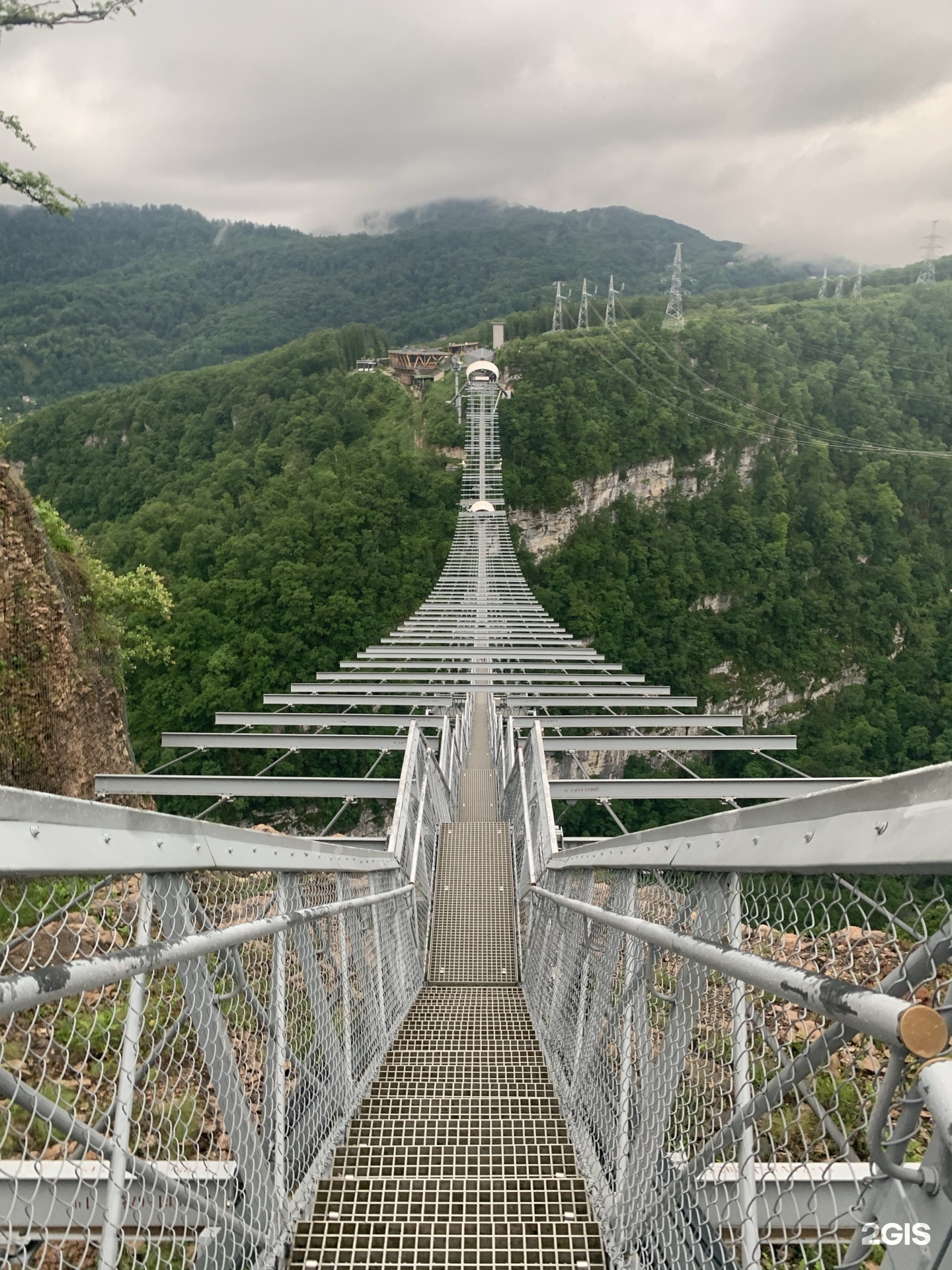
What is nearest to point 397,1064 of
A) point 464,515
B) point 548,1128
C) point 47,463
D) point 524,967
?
point 548,1128

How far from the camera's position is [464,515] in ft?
124

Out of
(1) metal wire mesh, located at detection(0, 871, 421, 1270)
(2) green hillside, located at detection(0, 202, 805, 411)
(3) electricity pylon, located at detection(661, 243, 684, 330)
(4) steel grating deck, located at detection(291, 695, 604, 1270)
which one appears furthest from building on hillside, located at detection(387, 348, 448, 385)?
(1) metal wire mesh, located at detection(0, 871, 421, 1270)

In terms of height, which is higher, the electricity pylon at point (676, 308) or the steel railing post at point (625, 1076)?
the electricity pylon at point (676, 308)

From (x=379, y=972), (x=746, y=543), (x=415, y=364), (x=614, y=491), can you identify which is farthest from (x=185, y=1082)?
(x=415, y=364)

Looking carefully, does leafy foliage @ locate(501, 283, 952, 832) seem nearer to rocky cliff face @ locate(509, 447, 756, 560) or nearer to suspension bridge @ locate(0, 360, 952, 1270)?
rocky cliff face @ locate(509, 447, 756, 560)

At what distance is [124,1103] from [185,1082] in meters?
1.14

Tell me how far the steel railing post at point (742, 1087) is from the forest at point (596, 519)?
2806 centimetres

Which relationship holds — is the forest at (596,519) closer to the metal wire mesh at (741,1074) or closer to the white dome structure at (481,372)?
the white dome structure at (481,372)

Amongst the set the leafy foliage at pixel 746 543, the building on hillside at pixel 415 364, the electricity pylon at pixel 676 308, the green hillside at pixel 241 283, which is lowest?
the leafy foliage at pixel 746 543

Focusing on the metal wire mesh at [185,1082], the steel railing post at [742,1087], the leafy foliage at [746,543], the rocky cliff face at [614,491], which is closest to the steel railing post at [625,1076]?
the steel railing post at [742,1087]

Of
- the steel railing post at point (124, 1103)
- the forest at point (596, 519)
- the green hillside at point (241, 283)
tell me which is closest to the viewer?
the steel railing post at point (124, 1103)

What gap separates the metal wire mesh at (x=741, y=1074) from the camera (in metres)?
0.96

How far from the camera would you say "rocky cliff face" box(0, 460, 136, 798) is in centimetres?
733

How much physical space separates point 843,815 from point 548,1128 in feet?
9.54
